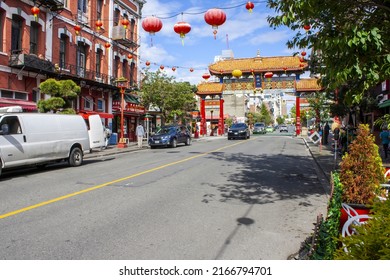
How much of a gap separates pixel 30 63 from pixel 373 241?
1959 cm

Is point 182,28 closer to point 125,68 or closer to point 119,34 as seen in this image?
point 119,34

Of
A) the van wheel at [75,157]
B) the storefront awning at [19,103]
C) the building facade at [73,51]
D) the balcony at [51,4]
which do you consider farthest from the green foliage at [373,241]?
the balcony at [51,4]

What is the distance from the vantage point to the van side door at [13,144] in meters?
10.0

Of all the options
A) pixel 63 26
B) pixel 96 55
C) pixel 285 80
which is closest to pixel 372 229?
pixel 63 26

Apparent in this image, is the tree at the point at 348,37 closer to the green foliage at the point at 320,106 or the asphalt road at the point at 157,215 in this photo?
the asphalt road at the point at 157,215

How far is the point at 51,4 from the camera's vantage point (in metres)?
19.9

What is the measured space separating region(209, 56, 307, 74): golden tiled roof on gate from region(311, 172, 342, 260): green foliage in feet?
136

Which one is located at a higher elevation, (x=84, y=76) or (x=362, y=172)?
(x=84, y=76)

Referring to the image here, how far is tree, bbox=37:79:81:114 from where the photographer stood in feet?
54.0

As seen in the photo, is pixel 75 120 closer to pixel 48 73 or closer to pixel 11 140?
pixel 11 140

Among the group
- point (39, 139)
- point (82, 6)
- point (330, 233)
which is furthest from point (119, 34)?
point (330, 233)

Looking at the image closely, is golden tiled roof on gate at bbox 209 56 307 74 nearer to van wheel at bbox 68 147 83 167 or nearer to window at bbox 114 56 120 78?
window at bbox 114 56 120 78

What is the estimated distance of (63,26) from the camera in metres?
21.9

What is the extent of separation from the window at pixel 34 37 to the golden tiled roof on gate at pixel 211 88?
98.2ft
